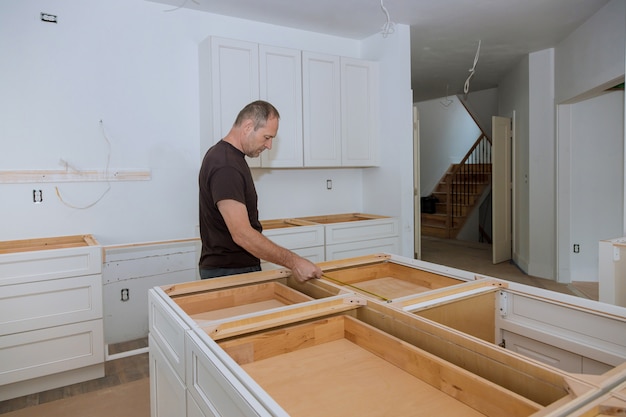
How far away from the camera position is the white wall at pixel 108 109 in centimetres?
314

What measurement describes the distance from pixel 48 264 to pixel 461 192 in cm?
781

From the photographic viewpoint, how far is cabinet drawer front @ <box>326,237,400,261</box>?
390 centimetres

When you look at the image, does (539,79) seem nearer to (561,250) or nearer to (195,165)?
(561,250)

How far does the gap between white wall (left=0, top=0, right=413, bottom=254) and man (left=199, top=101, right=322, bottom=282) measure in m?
1.63

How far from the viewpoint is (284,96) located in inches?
154

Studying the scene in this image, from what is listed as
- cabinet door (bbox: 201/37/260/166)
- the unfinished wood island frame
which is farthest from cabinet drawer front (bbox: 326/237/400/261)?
the unfinished wood island frame

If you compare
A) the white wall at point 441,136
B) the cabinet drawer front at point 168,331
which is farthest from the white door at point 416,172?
the cabinet drawer front at point 168,331

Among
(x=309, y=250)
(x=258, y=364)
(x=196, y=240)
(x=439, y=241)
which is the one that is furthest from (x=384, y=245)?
(x=439, y=241)

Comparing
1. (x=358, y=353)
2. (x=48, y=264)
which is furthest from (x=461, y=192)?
(x=358, y=353)

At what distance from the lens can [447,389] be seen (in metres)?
1.10

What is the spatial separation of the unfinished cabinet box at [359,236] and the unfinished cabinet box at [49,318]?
1850 mm

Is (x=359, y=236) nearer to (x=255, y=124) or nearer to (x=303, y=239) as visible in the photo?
(x=303, y=239)

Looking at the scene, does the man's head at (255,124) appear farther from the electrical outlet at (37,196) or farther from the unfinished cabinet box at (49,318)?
the electrical outlet at (37,196)

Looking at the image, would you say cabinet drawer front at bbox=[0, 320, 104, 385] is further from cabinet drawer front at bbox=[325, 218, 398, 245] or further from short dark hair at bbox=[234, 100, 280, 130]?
cabinet drawer front at bbox=[325, 218, 398, 245]
